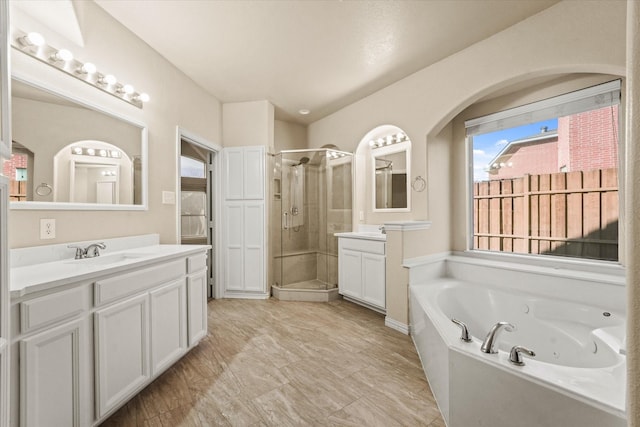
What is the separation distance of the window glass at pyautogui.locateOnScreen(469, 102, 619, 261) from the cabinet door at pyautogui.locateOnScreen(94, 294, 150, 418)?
123 inches

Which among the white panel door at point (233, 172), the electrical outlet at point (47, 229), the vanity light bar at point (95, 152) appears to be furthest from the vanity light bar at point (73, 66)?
the white panel door at point (233, 172)

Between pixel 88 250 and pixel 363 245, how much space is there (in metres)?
2.43

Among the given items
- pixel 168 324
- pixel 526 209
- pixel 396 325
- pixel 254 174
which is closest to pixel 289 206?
pixel 254 174

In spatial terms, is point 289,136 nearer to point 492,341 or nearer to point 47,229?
point 47,229

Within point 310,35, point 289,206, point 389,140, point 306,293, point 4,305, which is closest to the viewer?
point 4,305

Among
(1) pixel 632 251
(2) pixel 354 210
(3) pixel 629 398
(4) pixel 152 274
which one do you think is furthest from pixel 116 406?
(2) pixel 354 210

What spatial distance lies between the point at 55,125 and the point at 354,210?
304 centimetres

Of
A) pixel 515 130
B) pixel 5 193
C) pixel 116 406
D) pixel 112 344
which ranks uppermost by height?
pixel 515 130

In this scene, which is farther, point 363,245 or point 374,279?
point 363,245

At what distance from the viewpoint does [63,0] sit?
1682 millimetres

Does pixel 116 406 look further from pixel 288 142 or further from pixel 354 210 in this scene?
pixel 288 142

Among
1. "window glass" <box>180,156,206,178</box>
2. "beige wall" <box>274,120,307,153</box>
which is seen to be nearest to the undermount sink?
"window glass" <box>180,156,206,178</box>

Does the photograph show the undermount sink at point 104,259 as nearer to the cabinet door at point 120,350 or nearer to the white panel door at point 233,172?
the cabinet door at point 120,350

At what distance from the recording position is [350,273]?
129 inches
